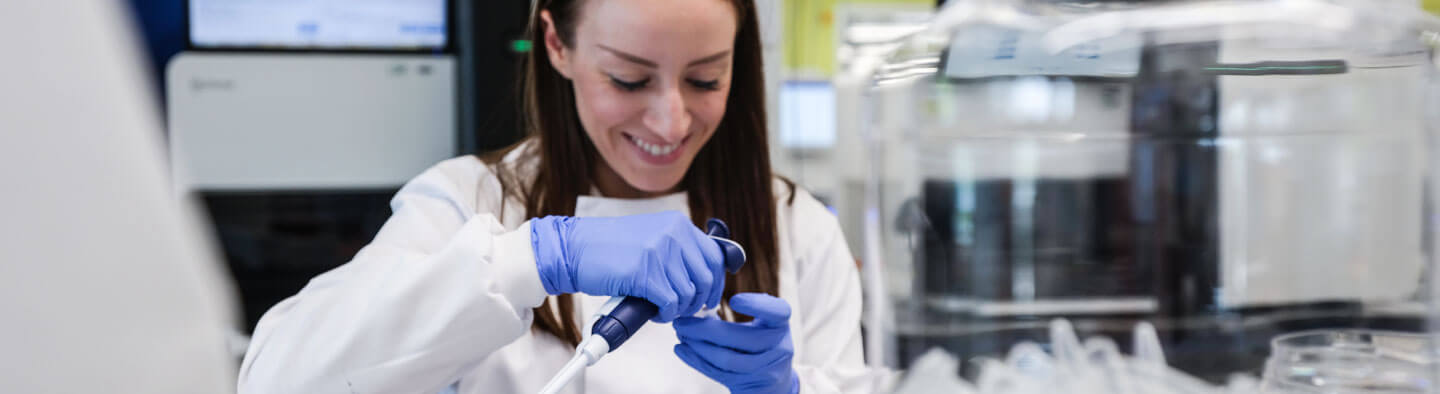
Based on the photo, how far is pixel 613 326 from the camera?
2.45 ft

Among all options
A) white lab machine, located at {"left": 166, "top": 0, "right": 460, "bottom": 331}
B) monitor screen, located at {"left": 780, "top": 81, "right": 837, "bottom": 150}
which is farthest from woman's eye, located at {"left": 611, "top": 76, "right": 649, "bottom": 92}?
monitor screen, located at {"left": 780, "top": 81, "right": 837, "bottom": 150}

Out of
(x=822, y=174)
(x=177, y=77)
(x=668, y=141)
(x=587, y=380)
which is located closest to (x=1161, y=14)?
(x=668, y=141)

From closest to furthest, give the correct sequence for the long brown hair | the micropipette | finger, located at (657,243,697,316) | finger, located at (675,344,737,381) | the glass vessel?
the micropipette < finger, located at (657,243,697,316) < finger, located at (675,344,737,381) < the long brown hair < the glass vessel

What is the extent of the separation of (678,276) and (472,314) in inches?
6.6

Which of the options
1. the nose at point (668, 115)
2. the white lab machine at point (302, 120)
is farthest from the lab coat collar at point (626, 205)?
the white lab machine at point (302, 120)

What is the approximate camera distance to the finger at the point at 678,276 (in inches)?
32.3

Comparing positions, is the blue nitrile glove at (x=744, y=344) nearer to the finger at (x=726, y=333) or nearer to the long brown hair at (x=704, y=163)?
the finger at (x=726, y=333)

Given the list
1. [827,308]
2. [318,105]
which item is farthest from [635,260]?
[318,105]

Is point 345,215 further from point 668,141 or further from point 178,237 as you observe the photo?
point 178,237

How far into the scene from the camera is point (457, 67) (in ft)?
5.07

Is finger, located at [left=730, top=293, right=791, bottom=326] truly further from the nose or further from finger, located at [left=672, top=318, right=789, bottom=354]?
the nose

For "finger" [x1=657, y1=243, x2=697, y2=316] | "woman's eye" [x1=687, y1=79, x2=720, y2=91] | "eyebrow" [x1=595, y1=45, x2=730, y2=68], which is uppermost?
"eyebrow" [x1=595, y1=45, x2=730, y2=68]

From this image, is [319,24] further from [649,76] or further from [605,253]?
[605,253]

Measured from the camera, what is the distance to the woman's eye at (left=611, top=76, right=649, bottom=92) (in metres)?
0.97
